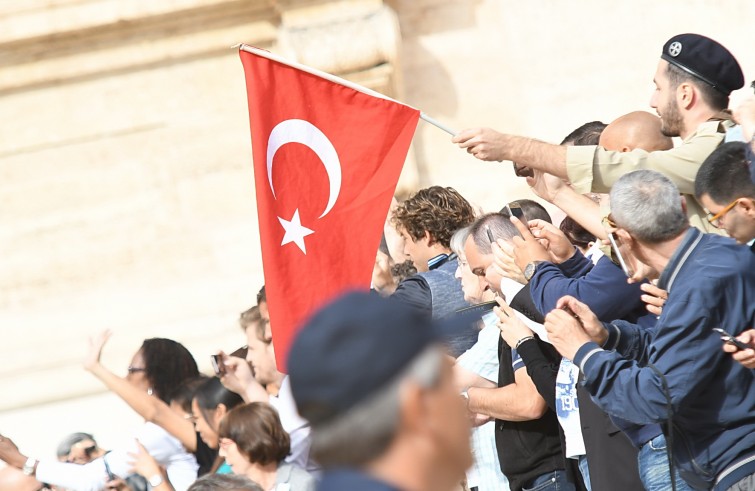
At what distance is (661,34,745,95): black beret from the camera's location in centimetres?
430

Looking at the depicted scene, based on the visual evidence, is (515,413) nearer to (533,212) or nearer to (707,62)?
(533,212)

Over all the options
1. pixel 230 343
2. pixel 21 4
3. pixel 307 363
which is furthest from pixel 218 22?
pixel 307 363

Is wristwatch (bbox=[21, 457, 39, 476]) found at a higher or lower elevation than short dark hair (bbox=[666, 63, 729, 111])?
lower

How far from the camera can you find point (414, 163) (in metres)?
7.55

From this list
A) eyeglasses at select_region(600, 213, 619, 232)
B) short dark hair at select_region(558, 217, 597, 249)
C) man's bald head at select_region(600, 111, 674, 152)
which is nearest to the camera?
eyeglasses at select_region(600, 213, 619, 232)

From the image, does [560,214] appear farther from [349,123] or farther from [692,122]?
[692,122]

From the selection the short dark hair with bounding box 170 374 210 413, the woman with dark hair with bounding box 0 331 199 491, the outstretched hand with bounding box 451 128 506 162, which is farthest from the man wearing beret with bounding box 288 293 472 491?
the short dark hair with bounding box 170 374 210 413

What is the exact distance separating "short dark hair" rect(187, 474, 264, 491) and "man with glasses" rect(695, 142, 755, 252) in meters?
1.55

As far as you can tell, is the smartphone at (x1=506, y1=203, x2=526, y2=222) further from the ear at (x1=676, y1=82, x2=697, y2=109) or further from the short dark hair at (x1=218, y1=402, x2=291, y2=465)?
the short dark hair at (x1=218, y1=402, x2=291, y2=465)

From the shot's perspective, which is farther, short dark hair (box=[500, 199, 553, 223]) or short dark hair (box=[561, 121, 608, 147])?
short dark hair (box=[500, 199, 553, 223])

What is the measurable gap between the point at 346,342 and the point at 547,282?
258 cm

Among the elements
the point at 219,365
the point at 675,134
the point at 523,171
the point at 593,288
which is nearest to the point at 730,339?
the point at 593,288

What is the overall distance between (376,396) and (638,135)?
3116 millimetres

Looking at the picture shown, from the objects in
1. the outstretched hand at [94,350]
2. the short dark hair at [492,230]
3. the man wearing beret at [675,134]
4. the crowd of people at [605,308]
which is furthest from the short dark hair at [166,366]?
the man wearing beret at [675,134]
